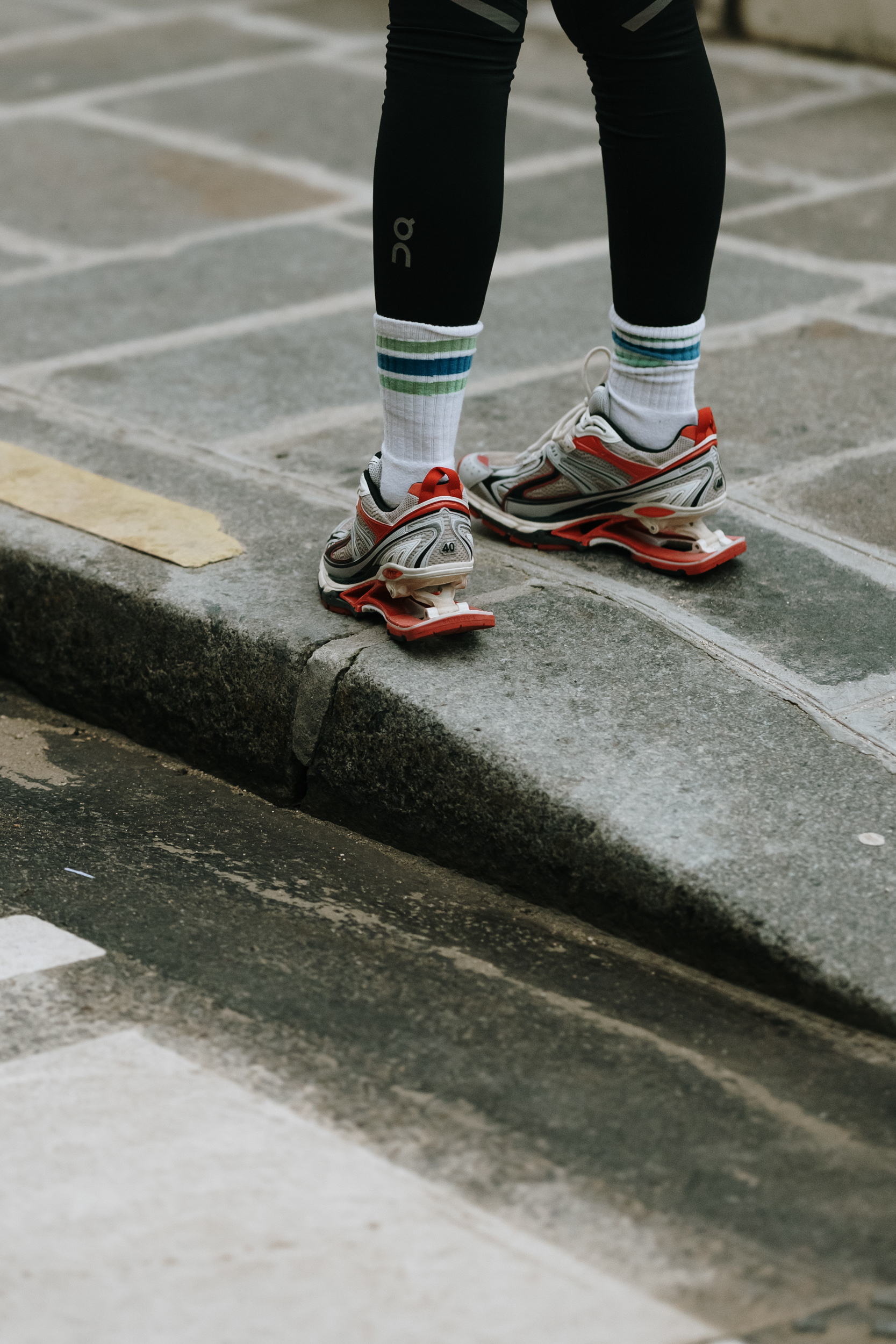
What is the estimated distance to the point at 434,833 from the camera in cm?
202

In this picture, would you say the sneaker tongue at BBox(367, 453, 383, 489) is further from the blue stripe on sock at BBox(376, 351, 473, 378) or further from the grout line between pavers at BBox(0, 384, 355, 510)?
the grout line between pavers at BBox(0, 384, 355, 510)

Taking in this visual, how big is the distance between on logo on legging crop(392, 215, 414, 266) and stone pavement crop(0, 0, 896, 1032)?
485 millimetres

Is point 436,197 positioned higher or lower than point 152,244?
higher

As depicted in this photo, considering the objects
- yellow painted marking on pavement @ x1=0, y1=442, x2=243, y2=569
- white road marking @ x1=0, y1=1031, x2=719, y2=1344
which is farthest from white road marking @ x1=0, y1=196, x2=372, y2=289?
white road marking @ x1=0, y1=1031, x2=719, y2=1344

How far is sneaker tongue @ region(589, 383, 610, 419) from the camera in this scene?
2.37 meters

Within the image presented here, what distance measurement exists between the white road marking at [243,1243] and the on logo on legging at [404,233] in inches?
41.5

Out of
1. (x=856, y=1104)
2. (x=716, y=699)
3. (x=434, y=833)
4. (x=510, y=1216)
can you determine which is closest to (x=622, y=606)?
(x=716, y=699)

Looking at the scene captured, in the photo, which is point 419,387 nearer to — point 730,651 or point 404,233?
point 404,233

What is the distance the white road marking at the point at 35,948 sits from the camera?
1.77 meters

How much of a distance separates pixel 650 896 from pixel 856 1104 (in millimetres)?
337

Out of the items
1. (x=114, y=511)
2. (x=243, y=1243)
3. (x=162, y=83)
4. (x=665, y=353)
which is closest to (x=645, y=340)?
(x=665, y=353)

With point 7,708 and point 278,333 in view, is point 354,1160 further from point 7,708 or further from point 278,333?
point 278,333

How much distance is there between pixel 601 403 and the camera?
7.78 ft

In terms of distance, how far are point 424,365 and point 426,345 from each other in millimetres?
25
